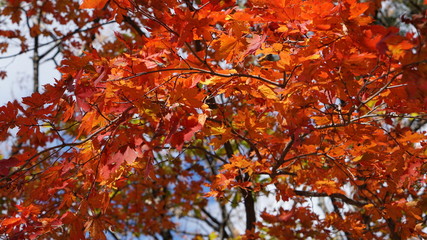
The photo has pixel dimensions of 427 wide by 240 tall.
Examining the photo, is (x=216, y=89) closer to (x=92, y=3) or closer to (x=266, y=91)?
(x=266, y=91)

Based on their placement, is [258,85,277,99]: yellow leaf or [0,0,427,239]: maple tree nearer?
[0,0,427,239]: maple tree

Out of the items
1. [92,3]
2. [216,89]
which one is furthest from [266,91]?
[92,3]

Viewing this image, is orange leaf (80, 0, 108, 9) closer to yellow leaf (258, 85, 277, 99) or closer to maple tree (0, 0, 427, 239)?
maple tree (0, 0, 427, 239)

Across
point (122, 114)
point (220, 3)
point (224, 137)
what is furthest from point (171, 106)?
point (224, 137)

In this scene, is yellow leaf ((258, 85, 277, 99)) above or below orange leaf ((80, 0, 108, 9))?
below

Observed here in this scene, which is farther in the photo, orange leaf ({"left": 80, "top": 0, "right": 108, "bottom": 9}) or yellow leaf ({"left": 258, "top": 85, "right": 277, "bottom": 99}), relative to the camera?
yellow leaf ({"left": 258, "top": 85, "right": 277, "bottom": 99})

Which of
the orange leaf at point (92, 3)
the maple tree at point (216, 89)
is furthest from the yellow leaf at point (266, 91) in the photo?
the orange leaf at point (92, 3)

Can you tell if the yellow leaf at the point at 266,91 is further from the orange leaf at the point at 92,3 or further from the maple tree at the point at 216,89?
the orange leaf at the point at 92,3

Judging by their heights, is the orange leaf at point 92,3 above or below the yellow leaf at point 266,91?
above

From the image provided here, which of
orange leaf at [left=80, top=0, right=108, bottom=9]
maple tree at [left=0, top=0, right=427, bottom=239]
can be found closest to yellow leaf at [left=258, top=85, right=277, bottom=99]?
maple tree at [left=0, top=0, right=427, bottom=239]

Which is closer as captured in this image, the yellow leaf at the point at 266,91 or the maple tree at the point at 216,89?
the maple tree at the point at 216,89

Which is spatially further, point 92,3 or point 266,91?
point 266,91

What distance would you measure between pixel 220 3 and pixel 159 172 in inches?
197

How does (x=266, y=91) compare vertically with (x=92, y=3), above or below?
below
